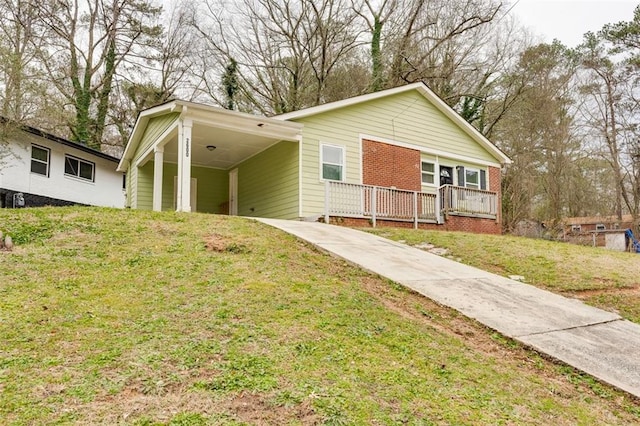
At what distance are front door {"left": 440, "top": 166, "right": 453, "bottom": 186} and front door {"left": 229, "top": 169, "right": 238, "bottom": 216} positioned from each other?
7.29 m

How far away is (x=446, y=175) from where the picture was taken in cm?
1537

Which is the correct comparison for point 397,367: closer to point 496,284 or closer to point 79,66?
point 496,284

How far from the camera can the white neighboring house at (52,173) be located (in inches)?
596

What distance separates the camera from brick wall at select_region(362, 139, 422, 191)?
13.3 meters

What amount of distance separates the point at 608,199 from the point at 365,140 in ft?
82.5

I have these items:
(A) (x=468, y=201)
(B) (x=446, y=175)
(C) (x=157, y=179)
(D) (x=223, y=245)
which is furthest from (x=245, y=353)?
(B) (x=446, y=175)

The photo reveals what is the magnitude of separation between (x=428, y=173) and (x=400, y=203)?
2.68 metres

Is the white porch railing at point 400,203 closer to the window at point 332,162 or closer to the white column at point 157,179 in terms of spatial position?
the window at point 332,162

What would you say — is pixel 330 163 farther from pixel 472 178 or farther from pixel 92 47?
pixel 92 47

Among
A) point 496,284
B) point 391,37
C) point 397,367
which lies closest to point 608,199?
point 391,37

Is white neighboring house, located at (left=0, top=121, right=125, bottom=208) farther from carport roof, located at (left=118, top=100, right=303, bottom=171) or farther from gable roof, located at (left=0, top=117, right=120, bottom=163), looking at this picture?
carport roof, located at (left=118, top=100, right=303, bottom=171)

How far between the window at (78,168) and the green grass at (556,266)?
14.4 meters

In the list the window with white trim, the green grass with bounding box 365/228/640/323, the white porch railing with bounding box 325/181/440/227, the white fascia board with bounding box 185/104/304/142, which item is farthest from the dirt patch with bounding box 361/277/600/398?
the window with white trim

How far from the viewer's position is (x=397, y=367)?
3.09m
